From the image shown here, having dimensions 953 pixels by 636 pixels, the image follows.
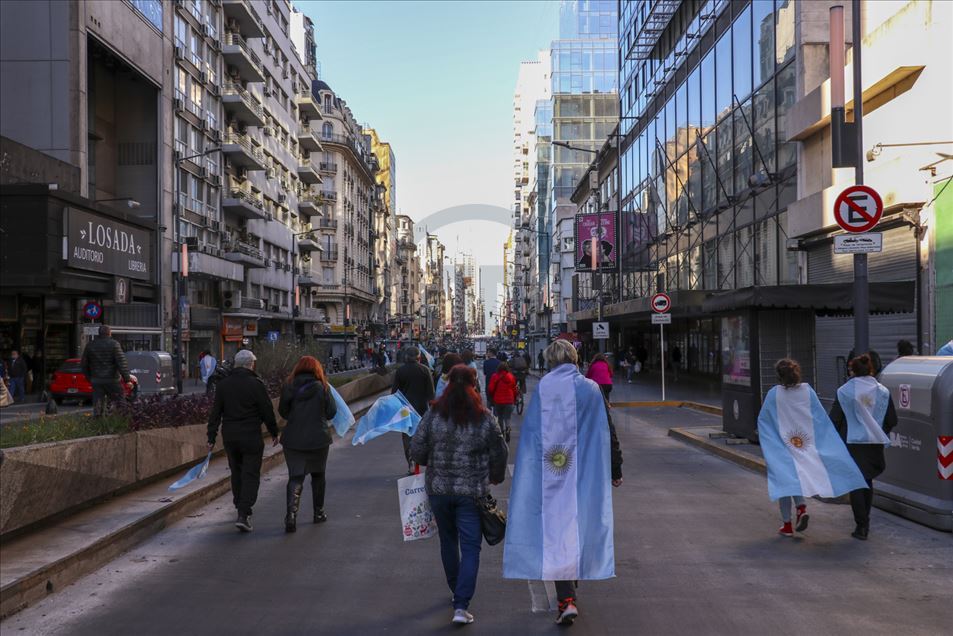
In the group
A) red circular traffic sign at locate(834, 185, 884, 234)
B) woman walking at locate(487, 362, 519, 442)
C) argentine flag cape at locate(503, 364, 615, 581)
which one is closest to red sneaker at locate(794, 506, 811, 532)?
argentine flag cape at locate(503, 364, 615, 581)

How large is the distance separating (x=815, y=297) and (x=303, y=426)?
33.6ft

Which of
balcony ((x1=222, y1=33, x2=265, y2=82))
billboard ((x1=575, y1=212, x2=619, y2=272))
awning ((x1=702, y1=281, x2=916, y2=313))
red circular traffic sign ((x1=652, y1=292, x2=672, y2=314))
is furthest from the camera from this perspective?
balcony ((x1=222, y1=33, x2=265, y2=82))

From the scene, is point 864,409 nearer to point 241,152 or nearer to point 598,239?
point 598,239

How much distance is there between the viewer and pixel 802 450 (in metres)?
7.97

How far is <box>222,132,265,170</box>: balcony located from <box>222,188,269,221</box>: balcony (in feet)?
5.78

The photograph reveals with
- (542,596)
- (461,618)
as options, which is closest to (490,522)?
(461,618)

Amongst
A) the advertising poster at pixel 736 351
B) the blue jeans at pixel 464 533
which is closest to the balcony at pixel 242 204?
the advertising poster at pixel 736 351

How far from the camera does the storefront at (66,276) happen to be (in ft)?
88.3

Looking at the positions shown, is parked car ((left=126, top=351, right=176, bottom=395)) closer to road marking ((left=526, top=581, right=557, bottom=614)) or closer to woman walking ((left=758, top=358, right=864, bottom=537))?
woman walking ((left=758, top=358, right=864, bottom=537))

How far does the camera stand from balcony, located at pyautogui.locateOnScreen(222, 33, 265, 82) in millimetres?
47688

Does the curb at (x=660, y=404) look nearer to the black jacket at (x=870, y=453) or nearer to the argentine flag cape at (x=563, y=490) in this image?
the black jacket at (x=870, y=453)

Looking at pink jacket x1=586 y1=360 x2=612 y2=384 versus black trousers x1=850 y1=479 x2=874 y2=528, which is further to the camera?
pink jacket x1=586 y1=360 x2=612 y2=384

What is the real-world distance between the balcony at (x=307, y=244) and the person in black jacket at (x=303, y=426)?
58112 millimetres

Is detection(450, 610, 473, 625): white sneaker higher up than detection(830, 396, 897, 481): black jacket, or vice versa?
detection(830, 396, 897, 481): black jacket
